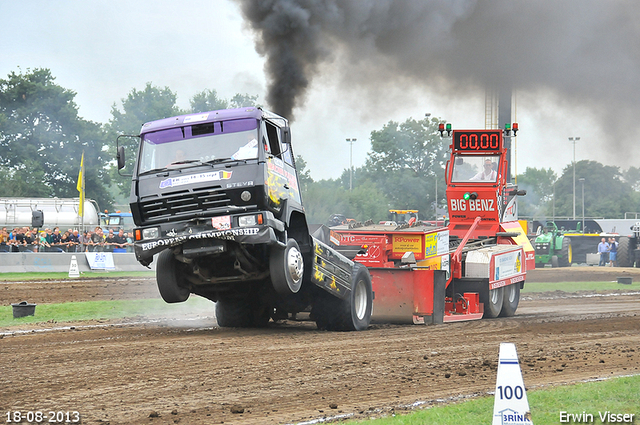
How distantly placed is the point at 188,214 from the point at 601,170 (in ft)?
312

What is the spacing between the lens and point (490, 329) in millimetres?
11969

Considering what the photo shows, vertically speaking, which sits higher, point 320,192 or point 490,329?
point 320,192

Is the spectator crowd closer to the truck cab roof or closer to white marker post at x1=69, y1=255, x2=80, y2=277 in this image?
white marker post at x1=69, y1=255, x2=80, y2=277

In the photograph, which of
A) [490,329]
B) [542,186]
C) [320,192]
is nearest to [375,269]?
[490,329]

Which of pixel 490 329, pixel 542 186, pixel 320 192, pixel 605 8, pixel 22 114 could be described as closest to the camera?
pixel 490 329

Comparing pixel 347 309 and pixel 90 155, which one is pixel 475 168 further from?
pixel 90 155

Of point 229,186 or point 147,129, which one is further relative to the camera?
point 147,129

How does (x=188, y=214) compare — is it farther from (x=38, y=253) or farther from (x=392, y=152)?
(x=392, y=152)

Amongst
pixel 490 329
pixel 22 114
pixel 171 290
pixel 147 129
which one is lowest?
pixel 490 329

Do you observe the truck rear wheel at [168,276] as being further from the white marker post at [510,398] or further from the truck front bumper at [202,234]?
the white marker post at [510,398]

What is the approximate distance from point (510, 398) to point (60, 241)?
26888 mm

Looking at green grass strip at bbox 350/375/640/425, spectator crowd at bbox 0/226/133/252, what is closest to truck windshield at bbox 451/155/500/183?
green grass strip at bbox 350/375/640/425

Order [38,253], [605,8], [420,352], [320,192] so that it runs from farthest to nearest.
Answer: [320,192]
[38,253]
[605,8]
[420,352]

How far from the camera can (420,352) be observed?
9.02 m
